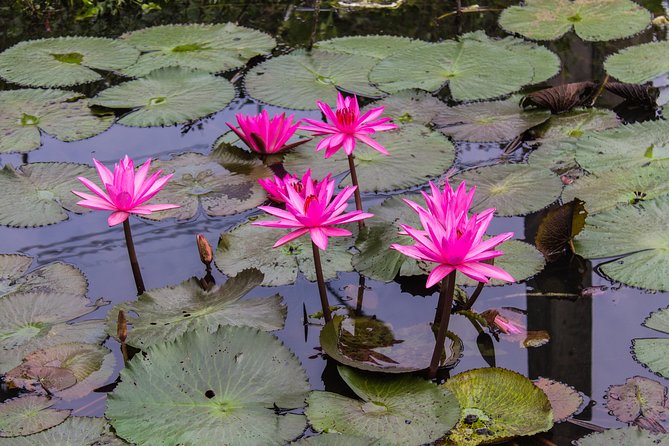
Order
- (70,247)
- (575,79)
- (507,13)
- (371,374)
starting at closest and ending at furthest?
1. (371,374)
2. (70,247)
3. (575,79)
4. (507,13)

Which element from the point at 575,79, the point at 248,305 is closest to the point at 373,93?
the point at 575,79

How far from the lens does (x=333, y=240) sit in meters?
2.81

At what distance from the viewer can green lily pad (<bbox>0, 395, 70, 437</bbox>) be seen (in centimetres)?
210

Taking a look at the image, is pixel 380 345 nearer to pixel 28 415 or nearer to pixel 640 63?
pixel 28 415

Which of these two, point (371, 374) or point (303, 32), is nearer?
point (371, 374)

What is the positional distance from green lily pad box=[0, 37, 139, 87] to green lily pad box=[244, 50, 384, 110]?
74cm

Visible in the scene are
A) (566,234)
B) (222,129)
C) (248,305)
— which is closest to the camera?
(248,305)

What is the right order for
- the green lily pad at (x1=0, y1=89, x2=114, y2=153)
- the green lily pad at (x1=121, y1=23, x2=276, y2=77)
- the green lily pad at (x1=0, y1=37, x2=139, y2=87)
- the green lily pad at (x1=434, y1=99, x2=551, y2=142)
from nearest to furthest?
the green lily pad at (x1=434, y1=99, x2=551, y2=142), the green lily pad at (x1=0, y1=89, x2=114, y2=153), the green lily pad at (x1=0, y1=37, x2=139, y2=87), the green lily pad at (x1=121, y1=23, x2=276, y2=77)

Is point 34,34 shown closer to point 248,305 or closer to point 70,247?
point 70,247

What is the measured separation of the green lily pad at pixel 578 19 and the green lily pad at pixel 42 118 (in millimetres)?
2236

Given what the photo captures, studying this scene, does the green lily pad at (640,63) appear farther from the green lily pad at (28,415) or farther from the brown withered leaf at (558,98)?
the green lily pad at (28,415)

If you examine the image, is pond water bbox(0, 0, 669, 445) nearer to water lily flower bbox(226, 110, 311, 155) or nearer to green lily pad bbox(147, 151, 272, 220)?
green lily pad bbox(147, 151, 272, 220)

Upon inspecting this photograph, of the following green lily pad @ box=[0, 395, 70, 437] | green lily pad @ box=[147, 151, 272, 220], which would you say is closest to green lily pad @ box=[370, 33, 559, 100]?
green lily pad @ box=[147, 151, 272, 220]

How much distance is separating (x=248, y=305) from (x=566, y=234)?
107cm
